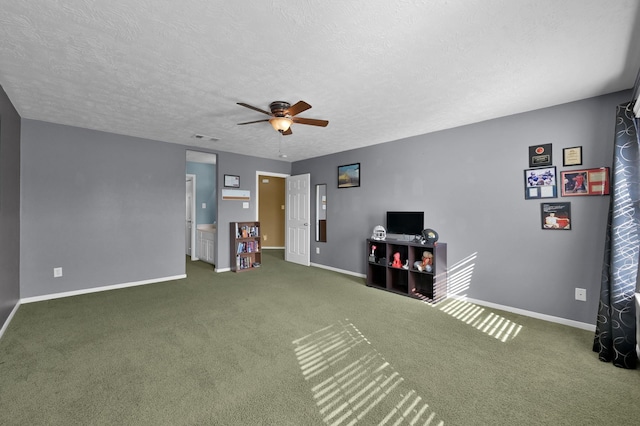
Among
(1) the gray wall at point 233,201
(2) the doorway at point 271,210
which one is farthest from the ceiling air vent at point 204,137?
(2) the doorway at point 271,210

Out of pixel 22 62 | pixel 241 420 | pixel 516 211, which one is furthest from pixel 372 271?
pixel 22 62

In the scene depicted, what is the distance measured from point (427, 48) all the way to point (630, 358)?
2.99 metres

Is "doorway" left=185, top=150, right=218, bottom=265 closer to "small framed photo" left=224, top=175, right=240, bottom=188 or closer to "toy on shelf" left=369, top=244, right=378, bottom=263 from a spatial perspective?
"small framed photo" left=224, top=175, right=240, bottom=188

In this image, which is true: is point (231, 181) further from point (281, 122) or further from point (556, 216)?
point (556, 216)

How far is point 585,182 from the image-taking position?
9.45 feet

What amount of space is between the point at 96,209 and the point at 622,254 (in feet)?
20.9

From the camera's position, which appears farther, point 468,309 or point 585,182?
point 468,309

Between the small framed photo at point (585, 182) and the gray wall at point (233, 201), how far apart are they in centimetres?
517

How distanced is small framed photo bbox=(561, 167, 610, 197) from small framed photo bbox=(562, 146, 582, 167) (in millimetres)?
91

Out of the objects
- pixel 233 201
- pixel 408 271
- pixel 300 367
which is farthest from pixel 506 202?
pixel 233 201

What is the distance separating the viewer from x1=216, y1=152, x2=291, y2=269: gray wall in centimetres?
549

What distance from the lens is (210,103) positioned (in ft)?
10.1

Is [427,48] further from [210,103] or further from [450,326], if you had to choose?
[450,326]

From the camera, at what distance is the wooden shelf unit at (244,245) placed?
557cm
